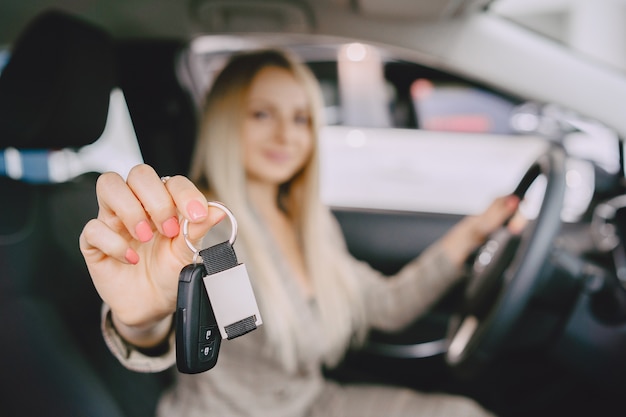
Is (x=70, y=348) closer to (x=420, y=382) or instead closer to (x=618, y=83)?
(x=618, y=83)

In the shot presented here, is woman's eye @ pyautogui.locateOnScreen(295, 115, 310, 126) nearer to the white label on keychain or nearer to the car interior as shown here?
the car interior

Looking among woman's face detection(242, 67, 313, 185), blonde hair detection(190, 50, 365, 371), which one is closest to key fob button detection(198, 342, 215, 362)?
blonde hair detection(190, 50, 365, 371)

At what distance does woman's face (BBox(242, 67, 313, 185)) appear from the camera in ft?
3.96

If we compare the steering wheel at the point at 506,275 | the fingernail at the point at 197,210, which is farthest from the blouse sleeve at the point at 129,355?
the steering wheel at the point at 506,275

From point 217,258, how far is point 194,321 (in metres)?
0.06

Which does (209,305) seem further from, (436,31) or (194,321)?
(436,31)

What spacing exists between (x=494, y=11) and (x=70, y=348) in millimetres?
949

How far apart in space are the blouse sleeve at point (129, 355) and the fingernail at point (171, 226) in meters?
0.19

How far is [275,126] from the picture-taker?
1.24 m

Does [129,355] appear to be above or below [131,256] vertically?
below

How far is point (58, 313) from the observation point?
86cm

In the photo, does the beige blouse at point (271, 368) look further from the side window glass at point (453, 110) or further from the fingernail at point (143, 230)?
the side window glass at point (453, 110)

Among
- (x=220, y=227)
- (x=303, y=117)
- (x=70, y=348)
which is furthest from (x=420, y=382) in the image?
(x=220, y=227)

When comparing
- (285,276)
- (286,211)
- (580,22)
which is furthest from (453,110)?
(285,276)
